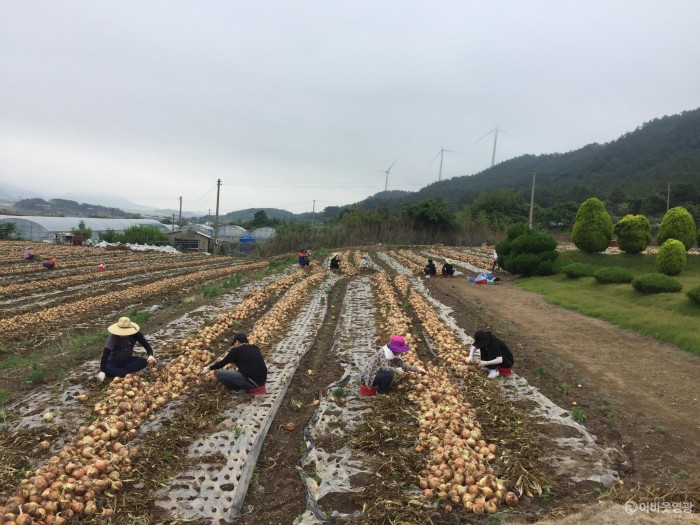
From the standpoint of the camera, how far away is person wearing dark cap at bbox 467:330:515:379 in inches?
281

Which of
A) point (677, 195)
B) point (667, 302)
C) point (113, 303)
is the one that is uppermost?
point (677, 195)

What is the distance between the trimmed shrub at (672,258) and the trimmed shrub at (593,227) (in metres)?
4.71

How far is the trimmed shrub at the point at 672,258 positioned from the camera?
50.9 ft

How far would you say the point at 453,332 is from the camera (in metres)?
10.2

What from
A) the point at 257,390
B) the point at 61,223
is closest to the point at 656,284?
the point at 257,390

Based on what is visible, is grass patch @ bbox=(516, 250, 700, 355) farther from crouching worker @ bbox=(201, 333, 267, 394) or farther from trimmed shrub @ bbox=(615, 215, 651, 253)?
crouching worker @ bbox=(201, 333, 267, 394)

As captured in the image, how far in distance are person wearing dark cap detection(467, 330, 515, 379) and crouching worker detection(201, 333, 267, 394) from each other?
3.47 metres

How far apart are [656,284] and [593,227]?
311 inches

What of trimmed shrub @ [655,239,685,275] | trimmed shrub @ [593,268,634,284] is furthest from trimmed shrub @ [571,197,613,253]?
trimmed shrub @ [593,268,634,284]

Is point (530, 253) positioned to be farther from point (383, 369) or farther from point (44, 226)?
point (44, 226)

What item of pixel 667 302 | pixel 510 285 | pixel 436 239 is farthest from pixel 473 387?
pixel 436 239

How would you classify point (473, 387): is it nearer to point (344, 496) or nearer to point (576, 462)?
point (576, 462)

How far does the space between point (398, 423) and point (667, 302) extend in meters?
10.7

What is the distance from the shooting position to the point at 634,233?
778 inches
